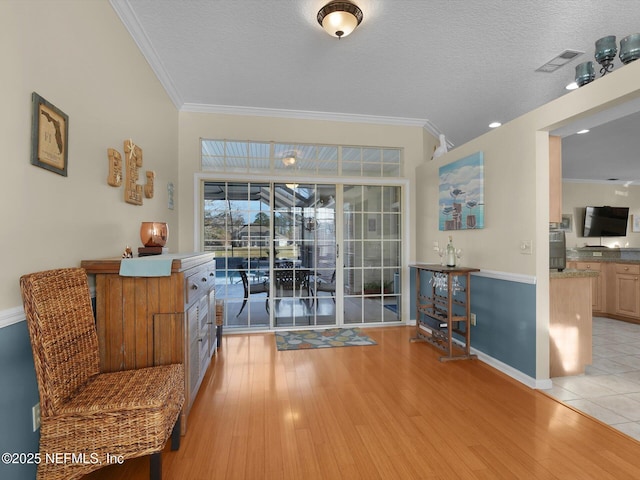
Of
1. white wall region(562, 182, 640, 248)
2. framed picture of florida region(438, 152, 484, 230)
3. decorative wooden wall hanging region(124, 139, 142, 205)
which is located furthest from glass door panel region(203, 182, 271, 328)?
white wall region(562, 182, 640, 248)

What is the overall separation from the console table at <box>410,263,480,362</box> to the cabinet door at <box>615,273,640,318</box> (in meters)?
3.33

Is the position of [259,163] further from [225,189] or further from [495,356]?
[495,356]

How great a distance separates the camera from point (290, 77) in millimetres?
3367

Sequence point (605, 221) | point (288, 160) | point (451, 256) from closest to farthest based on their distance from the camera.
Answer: point (451, 256) → point (288, 160) → point (605, 221)

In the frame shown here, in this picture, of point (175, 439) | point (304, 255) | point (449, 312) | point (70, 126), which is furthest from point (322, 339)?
point (70, 126)

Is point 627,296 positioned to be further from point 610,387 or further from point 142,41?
point 142,41

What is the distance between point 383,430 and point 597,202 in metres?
8.29

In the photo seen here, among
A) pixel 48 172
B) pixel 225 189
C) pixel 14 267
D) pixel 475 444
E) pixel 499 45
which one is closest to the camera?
pixel 14 267

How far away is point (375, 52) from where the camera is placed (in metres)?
2.90

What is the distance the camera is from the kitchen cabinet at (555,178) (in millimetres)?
2795

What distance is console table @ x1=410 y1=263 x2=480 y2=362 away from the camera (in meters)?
3.30

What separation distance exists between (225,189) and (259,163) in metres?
0.56

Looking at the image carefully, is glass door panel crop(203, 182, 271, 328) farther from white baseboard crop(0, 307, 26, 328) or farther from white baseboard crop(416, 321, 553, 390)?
white baseboard crop(0, 307, 26, 328)

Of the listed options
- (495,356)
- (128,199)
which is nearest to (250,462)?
(128,199)
